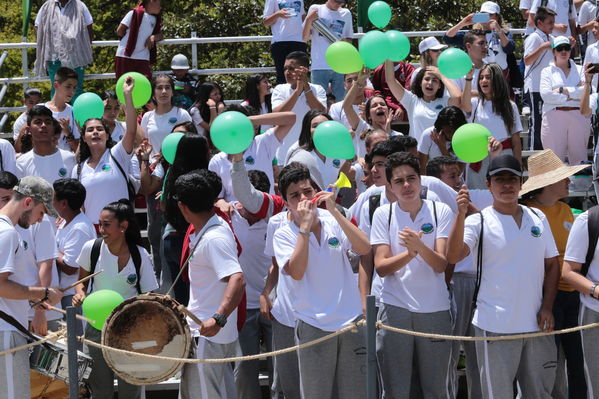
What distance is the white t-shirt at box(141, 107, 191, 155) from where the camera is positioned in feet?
36.6

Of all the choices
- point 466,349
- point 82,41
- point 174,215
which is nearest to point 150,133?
point 82,41

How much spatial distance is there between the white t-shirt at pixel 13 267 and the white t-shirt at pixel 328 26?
634 cm

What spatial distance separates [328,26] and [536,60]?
2527 millimetres

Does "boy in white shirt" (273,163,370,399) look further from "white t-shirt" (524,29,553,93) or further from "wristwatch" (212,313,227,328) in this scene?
"white t-shirt" (524,29,553,93)

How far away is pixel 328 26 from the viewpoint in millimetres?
12820

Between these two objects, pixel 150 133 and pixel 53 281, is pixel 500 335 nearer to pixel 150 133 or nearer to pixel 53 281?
pixel 53 281

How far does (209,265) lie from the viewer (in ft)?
21.7

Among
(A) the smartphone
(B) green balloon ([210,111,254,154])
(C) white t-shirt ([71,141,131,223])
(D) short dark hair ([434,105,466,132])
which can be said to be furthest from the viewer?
(A) the smartphone

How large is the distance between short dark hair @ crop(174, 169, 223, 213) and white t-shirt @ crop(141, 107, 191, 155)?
14.4ft

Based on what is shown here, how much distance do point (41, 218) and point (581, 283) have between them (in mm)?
3578

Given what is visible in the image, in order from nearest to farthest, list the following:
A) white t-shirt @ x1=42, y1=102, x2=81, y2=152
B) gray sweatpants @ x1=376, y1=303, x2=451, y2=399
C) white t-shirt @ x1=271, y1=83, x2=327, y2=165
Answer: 1. gray sweatpants @ x1=376, y1=303, x2=451, y2=399
2. white t-shirt @ x1=271, y1=83, x2=327, y2=165
3. white t-shirt @ x1=42, y1=102, x2=81, y2=152

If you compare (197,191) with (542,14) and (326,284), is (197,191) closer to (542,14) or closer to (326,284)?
(326,284)

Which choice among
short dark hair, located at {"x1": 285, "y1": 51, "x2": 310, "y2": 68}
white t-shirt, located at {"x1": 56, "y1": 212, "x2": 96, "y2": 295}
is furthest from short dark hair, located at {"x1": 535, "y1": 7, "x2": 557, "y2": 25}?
white t-shirt, located at {"x1": 56, "y1": 212, "x2": 96, "y2": 295}

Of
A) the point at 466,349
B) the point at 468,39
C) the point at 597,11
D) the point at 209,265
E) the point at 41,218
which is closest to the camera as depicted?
the point at 209,265
